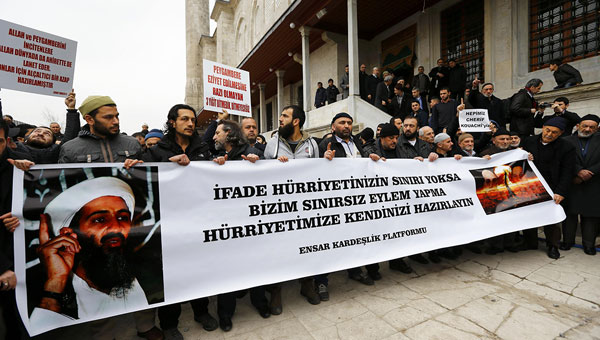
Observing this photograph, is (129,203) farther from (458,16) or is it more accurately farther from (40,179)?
(458,16)

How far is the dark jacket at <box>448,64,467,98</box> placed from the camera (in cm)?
720

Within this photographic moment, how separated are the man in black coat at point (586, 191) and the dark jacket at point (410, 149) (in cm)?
186

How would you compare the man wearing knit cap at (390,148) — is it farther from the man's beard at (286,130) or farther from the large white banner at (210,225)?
the man's beard at (286,130)

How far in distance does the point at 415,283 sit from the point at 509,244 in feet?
5.75

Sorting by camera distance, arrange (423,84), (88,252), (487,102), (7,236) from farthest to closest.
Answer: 1. (423,84)
2. (487,102)
3. (88,252)
4. (7,236)

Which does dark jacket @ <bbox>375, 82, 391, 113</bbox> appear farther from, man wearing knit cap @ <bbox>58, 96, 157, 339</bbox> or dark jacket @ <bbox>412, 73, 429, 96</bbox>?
man wearing knit cap @ <bbox>58, 96, 157, 339</bbox>

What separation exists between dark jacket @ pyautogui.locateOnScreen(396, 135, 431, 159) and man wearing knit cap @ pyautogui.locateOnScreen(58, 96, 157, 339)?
2.91 m

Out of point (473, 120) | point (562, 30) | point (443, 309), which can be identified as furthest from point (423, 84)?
point (443, 309)

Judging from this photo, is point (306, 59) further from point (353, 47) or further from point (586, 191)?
point (586, 191)

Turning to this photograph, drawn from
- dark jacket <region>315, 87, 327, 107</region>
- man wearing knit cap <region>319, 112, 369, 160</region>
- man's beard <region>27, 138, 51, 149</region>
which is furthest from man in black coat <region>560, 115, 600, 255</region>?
dark jacket <region>315, 87, 327, 107</region>

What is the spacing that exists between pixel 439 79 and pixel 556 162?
15.6 ft

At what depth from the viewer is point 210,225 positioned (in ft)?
6.84

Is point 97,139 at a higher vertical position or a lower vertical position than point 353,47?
lower

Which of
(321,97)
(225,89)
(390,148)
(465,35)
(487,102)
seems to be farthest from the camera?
(321,97)
